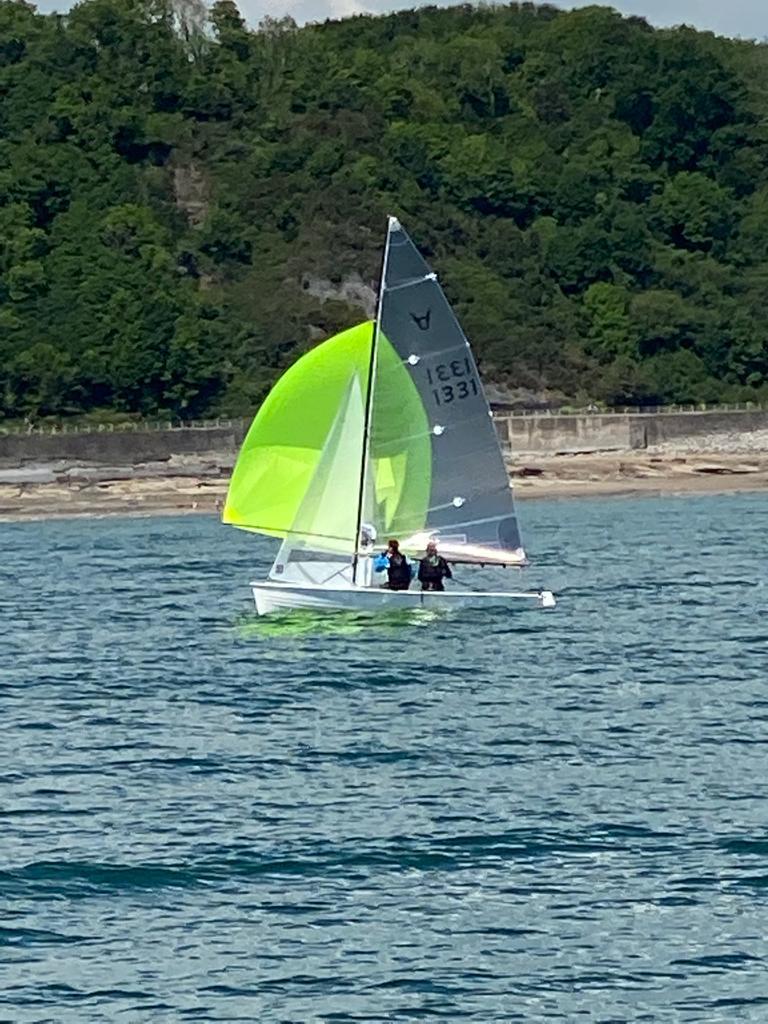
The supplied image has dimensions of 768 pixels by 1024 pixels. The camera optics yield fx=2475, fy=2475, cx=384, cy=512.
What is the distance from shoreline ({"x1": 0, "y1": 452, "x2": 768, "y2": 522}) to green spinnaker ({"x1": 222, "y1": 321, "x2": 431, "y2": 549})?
1298 inches

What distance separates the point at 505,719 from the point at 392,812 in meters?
5.20

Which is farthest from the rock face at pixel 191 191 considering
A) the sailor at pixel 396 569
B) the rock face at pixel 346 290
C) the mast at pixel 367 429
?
the sailor at pixel 396 569

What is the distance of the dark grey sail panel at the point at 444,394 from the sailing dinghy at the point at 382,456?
1 centimetres

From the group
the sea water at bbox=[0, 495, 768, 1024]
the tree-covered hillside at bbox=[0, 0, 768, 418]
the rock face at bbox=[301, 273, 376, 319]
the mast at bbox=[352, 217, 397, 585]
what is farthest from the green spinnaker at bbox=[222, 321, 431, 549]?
the rock face at bbox=[301, 273, 376, 319]

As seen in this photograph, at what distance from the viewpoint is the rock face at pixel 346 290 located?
91812 mm

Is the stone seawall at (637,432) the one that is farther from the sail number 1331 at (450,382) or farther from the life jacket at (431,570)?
the life jacket at (431,570)

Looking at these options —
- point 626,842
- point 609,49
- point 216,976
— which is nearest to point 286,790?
point 626,842

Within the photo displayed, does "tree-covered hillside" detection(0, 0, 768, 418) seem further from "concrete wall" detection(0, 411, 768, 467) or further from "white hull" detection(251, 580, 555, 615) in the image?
"white hull" detection(251, 580, 555, 615)

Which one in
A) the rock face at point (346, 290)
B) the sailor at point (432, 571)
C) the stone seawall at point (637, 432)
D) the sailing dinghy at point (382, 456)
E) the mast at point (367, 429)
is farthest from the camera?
the rock face at point (346, 290)

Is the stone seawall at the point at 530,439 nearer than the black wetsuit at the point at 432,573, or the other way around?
the black wetsuit at the point at 432,573

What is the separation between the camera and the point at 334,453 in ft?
109

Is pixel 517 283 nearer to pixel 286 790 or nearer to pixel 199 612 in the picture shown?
pixel 199 612

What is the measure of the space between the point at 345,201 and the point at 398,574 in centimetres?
6621

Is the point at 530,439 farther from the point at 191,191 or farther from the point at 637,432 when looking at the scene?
the point at 191,191
